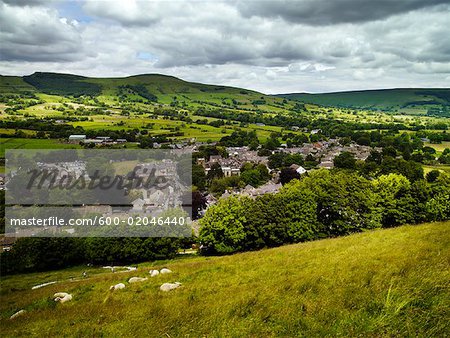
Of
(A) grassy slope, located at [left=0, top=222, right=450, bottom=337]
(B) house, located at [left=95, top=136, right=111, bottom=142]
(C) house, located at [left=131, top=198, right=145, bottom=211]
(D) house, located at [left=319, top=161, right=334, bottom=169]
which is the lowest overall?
(C) house, located at [left=131, top=198, right=145, bottom=211]

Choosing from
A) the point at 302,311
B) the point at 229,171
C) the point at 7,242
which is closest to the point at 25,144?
the point at 229,171

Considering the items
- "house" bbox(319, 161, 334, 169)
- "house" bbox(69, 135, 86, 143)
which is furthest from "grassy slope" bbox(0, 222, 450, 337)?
"house" bbox(69, 135, 86, 143)

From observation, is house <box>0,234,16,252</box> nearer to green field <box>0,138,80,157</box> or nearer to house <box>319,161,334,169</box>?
green field <box>0,138,80,157</box>

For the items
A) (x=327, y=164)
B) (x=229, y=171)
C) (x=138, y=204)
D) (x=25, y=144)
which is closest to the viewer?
(x=138, y=204)

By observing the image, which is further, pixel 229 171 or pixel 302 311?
pixel 229 171

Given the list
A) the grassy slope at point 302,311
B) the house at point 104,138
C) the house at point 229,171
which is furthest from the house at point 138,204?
the house at point 104,138

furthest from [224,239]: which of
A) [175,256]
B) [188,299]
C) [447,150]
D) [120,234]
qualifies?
[447,150]

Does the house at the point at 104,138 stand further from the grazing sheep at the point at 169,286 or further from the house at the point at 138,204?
the grazing sheep at the point at 169,286

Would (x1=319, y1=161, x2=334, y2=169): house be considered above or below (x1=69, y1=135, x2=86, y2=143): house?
below

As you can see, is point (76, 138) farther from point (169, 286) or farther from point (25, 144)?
point (169, 286)

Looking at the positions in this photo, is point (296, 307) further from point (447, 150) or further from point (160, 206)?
point (447, 150)

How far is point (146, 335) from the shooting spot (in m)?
8.19

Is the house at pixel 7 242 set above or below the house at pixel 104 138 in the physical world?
below

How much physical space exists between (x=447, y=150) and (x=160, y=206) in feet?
439
